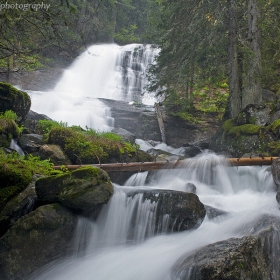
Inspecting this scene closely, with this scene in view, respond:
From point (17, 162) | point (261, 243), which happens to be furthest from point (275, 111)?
point (17, 162)

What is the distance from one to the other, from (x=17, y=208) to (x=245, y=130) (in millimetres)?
8270

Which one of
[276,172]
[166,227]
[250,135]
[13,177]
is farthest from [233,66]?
[13,177]

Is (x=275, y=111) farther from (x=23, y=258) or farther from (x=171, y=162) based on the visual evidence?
(x=23, y=258)

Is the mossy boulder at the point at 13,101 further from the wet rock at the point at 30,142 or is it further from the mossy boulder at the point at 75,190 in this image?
the mossy boulder at the point at 75,190

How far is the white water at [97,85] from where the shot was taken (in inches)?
730

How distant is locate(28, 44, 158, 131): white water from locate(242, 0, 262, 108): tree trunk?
8257 mm

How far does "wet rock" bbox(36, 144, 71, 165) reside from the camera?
8055 mm

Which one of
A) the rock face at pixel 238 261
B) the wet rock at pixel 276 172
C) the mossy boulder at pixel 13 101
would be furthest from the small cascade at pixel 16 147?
the wet rock at pixel 276 172

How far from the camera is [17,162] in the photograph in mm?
6340

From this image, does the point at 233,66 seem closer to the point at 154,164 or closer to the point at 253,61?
the point at 253,61

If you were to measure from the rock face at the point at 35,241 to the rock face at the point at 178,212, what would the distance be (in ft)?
5.82

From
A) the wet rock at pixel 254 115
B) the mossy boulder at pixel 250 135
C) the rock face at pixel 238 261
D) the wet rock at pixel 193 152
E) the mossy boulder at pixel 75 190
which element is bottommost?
the rock face at pixel 238 261

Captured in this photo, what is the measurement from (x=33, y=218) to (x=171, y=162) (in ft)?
15.1

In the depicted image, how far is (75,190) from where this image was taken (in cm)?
559
